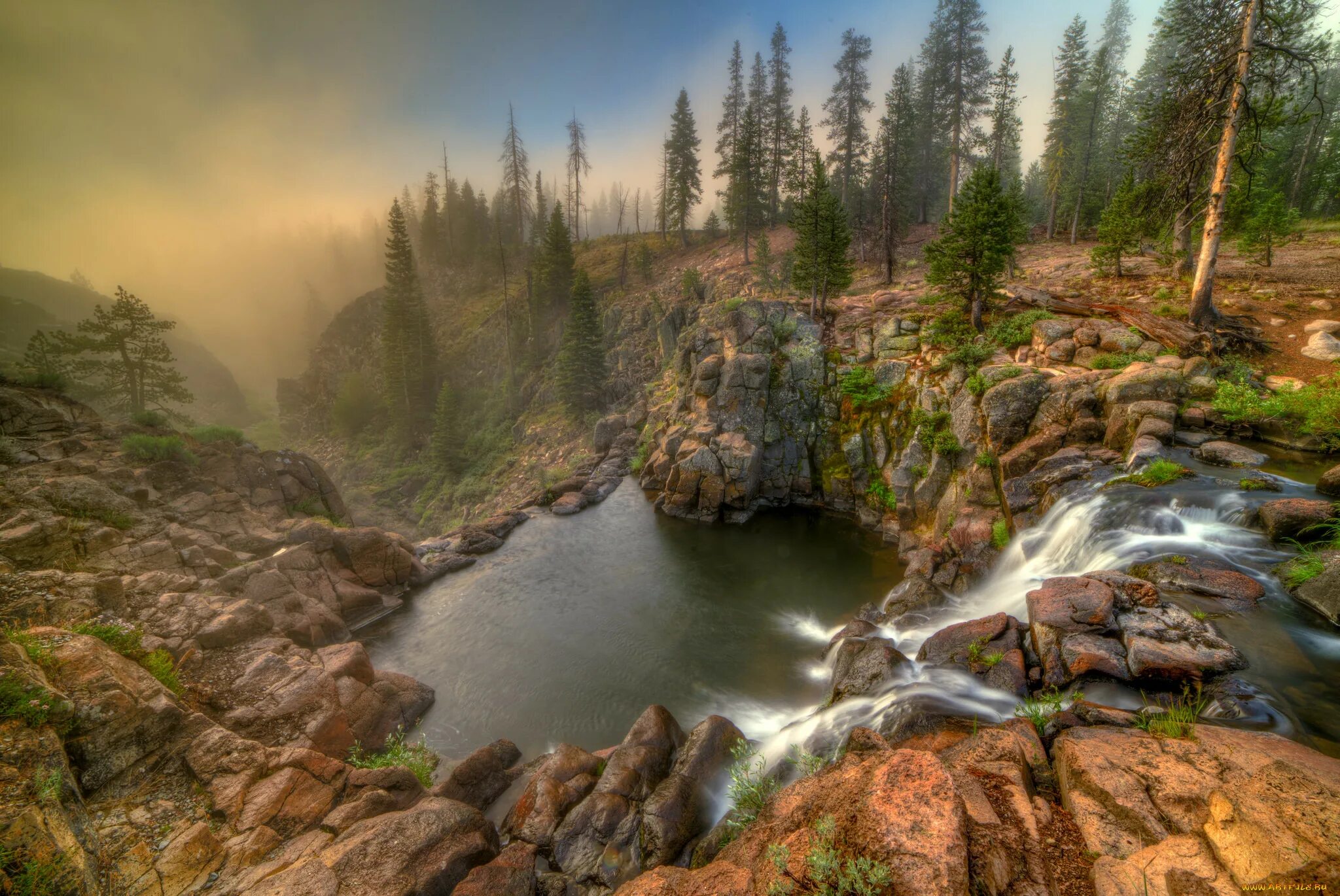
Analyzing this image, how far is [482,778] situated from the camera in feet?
34.9

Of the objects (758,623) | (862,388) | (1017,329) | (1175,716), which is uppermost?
(1017,329)

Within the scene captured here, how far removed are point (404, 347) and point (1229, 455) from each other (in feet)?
186

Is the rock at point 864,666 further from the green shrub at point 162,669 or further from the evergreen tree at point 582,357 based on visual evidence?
the evergreen tree at point 582,357

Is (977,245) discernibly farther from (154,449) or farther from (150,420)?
(150,420)

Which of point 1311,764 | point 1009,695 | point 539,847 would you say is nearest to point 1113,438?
point 1009,695

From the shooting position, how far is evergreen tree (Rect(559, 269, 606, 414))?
1650 inches

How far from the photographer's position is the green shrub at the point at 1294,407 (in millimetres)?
11547

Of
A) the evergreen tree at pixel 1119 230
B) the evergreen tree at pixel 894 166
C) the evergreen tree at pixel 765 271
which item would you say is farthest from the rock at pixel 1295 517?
the evergreen tree at pixel 765 271

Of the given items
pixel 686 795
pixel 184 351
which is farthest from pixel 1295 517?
pixel 184 351

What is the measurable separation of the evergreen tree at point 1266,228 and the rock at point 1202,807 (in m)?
26.5

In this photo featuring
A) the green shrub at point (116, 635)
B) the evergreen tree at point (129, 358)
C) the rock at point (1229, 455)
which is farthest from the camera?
the evergreen tree at point (129, 358)

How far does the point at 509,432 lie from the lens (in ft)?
152

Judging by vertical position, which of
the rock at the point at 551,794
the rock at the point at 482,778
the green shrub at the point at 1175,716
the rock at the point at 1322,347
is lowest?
the rock at the point at 482,778

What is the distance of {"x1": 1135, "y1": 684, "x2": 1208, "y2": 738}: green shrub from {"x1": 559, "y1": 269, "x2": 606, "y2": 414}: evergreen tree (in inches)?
1562
